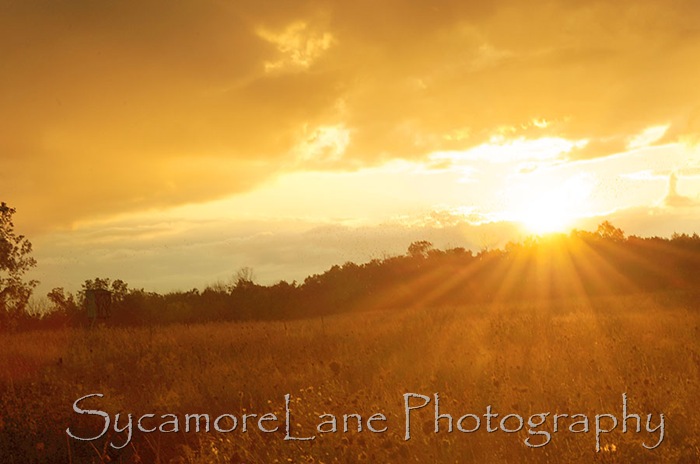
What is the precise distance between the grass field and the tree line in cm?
1845

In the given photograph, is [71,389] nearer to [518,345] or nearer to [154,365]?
[154,365]

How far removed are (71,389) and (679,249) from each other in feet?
133

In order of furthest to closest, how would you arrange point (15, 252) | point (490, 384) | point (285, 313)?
point (285, 313), point (15, 252), point (490, 384)

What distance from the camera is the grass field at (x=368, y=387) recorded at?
613 cm

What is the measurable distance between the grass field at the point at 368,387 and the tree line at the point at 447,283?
18.5m

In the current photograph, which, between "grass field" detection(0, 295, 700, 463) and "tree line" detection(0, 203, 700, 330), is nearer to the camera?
"grass field" detection(0, 295, 700, 463)

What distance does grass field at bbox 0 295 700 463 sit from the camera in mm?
6129

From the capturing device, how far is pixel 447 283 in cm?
4100

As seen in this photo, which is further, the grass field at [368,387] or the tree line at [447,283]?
the tree line at [447,283]

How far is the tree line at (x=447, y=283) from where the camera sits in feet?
117

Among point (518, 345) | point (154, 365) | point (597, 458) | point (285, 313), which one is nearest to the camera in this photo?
point (597, 458)

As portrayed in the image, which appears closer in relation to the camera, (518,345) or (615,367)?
(615,367)

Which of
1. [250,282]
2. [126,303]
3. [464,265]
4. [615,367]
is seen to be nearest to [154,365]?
[615,367]

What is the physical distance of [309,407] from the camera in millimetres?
7461
